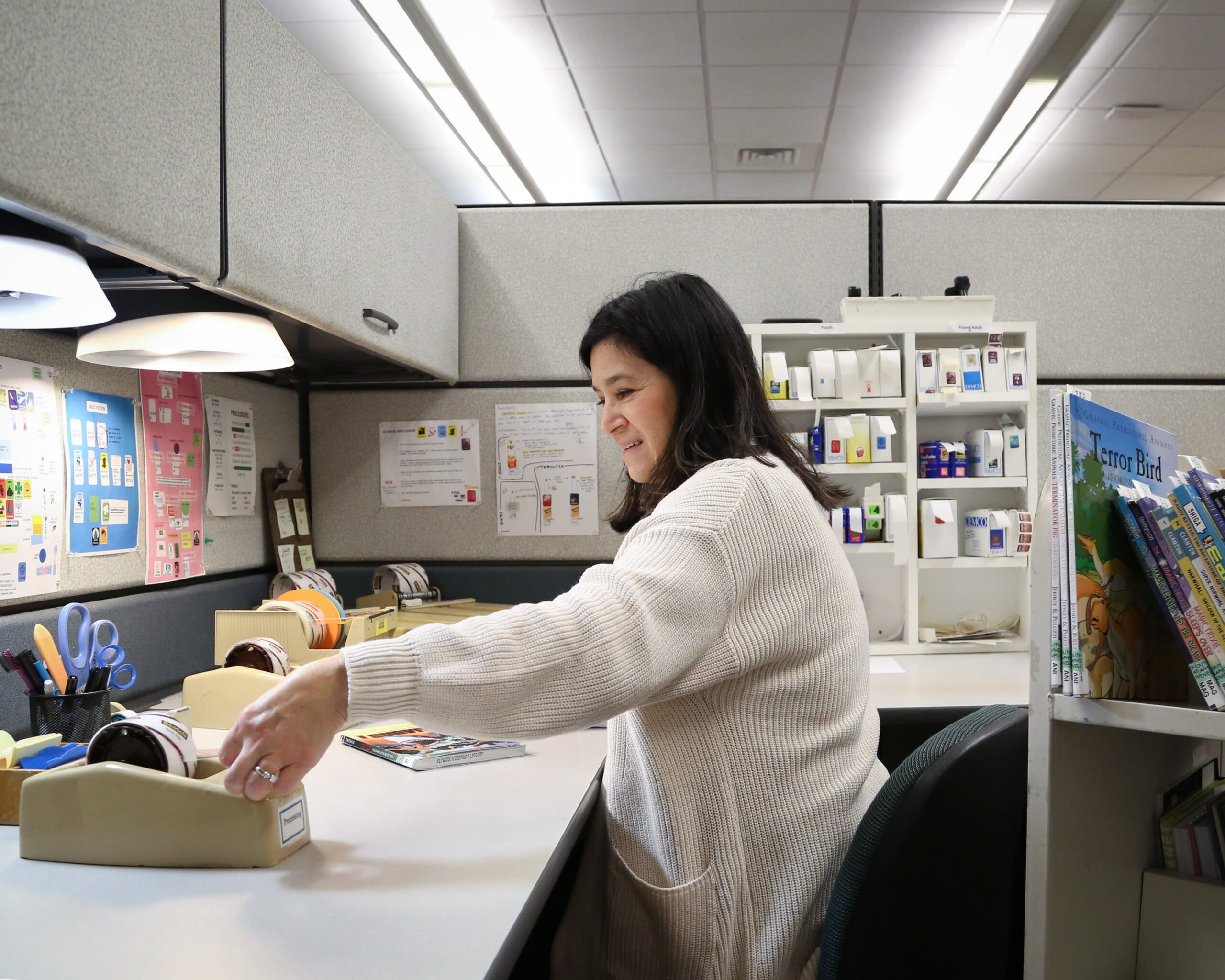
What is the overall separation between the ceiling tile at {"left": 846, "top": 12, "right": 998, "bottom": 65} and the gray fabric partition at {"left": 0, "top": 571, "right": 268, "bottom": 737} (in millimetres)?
3208

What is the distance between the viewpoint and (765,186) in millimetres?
5344

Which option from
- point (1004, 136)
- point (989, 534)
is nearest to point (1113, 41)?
point (1004, 136)

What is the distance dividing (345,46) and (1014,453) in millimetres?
3230

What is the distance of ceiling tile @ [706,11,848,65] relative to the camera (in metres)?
3.49

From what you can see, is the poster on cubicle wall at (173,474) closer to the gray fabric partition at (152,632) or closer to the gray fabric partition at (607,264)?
the gray fabric partition at (152,632)

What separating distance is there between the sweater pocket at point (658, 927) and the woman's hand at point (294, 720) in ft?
1.06

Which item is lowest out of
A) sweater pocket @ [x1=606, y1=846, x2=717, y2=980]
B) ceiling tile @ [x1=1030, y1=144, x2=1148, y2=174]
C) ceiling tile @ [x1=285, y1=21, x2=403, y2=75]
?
sweater pocket @ [x1=606, y1=846, x2=717, y2=980]

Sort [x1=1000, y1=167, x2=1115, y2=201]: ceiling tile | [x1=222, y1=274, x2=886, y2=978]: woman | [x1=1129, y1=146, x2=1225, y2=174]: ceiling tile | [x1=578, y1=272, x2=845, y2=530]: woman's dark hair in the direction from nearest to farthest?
1. [x1=222, y1=274, x2=886, y2=978]: woman
2. [x1=578, y1=272, x2=845, y2=530]: woman's dark hair
3. [x1=1129, y1=146, x2=1225, y2=174]: ceiling tile
4. [x1=1000, y1=167, x2=1115, y2=201]: ceiling tile

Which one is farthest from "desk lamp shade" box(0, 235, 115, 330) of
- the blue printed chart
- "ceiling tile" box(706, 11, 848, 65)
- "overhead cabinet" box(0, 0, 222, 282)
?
"ceiling tile" box(706, 11, 848, 65)

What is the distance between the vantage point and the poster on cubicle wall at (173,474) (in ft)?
4.76

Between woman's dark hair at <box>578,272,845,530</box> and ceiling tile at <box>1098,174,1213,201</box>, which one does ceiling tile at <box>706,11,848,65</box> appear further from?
woman's dark hair at <box>578,272,845,530</box>

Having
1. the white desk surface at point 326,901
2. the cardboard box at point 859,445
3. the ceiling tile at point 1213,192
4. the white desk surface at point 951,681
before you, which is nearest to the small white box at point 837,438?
the cardboard box at point 859,445

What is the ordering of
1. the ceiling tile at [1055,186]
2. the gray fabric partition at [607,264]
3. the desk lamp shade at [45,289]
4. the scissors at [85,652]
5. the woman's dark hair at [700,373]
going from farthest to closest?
the ceiling tile at [1055,186], the gray fabric partition at [607,264], the scissors at [85,652], the woman's dark hair at [700,373], the desk lamp shade at [45,289]

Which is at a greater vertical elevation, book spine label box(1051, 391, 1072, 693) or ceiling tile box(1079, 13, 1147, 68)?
ceiling tile box(1079, 13, 1147, 68)
